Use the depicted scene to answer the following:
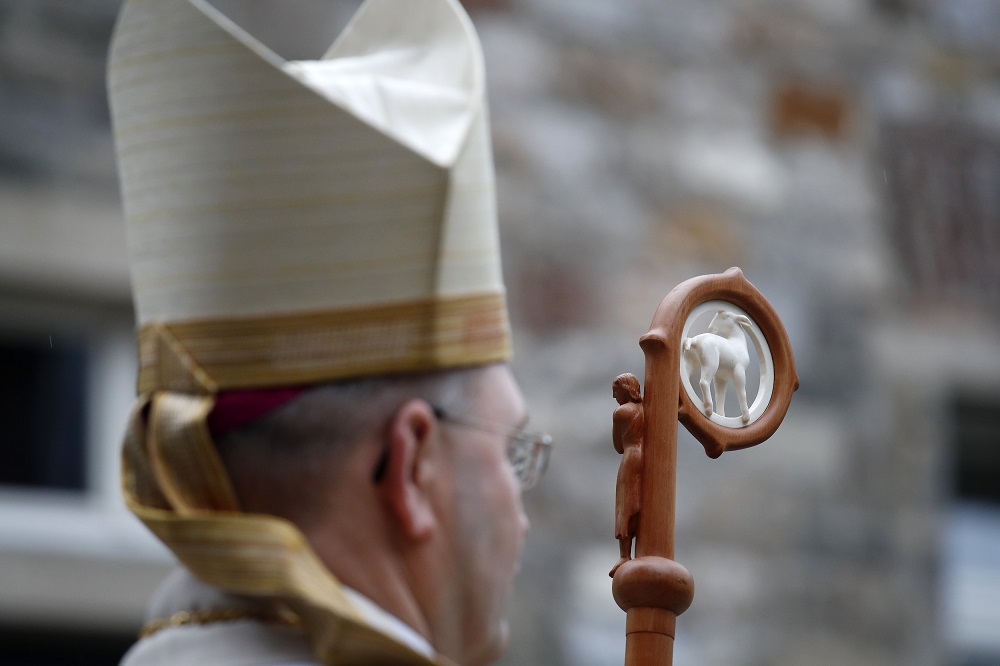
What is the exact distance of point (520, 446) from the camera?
1.93 metres

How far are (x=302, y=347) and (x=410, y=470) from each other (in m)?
0.18

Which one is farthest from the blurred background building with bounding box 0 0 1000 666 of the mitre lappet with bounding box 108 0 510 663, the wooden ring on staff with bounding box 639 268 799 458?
the wooden ring on staff with bounding box 639 268 799 458

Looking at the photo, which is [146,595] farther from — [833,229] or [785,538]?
[833,229]

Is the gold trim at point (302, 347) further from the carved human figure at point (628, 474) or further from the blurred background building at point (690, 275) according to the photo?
the blurred background building at point (690, 275)

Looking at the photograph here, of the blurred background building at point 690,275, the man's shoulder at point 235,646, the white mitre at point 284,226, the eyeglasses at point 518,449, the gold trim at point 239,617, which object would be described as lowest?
the man's shoulder at point 235,646

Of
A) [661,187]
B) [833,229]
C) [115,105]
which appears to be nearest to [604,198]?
[661,187]

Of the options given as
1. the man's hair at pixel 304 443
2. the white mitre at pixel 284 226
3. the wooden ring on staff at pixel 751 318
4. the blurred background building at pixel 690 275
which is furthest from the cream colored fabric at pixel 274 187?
the blurred background building at pixel 690 275

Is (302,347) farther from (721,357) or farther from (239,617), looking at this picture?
(721,357)

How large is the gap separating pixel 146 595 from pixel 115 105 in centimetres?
186

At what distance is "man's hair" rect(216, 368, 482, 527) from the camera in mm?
1764

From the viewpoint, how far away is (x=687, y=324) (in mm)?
1742

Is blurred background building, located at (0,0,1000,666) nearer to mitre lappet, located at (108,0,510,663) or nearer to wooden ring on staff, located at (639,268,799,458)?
mitre lappet, located at (108,0,510,663)

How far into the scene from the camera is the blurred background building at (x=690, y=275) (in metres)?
3.71

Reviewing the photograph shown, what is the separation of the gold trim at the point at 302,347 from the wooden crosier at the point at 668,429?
0.24m
